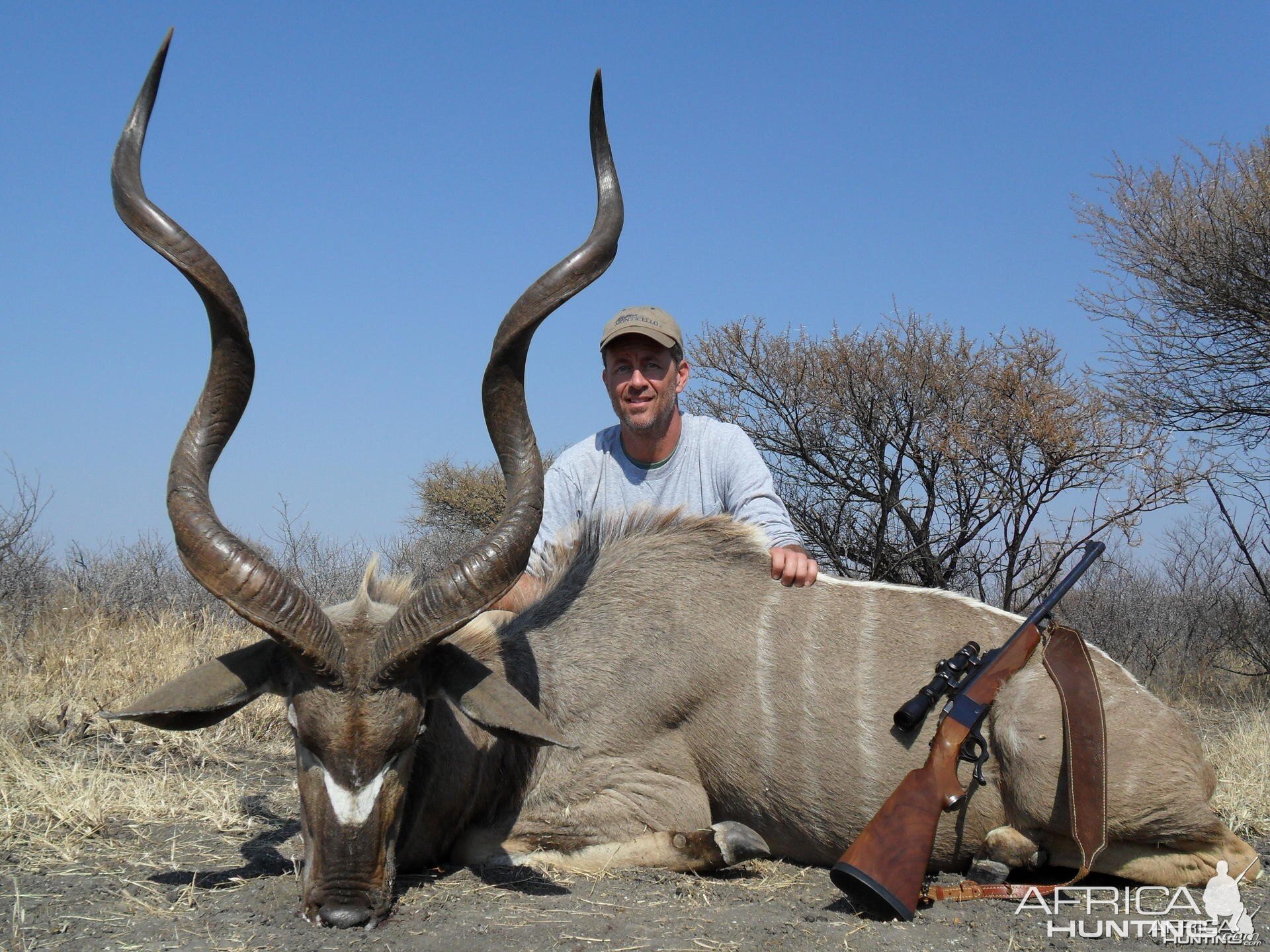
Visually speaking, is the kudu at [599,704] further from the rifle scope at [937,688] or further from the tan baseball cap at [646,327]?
the tan baseball cap at [646,327]

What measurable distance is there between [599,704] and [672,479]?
1.76 m

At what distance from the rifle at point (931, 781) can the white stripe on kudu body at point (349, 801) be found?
155cm

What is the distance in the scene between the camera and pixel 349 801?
135 inches

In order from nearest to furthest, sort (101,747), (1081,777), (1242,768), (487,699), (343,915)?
(343,915) < (487,699) < (1081,777) < (101,747) < (1242,768)

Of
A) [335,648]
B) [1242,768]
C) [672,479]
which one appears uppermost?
[672,479]

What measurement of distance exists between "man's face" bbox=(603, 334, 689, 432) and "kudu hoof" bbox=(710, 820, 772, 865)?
2.24 m

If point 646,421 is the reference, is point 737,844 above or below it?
below

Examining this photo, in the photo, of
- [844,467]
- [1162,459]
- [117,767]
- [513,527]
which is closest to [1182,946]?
[513,527]

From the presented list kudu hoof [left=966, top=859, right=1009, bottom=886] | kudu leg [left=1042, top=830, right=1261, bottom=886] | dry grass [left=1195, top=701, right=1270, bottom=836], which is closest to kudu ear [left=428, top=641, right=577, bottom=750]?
kudu hoof [left=966, top=859, right=1009, bottom=886]

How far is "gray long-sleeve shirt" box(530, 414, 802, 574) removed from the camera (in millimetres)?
5547

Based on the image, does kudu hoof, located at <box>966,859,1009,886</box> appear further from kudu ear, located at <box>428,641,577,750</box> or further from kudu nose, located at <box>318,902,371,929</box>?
kudu nose, located at <box>318,902,371,929</box>

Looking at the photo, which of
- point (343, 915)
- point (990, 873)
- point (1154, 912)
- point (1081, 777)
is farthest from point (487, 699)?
point (1154, 912)

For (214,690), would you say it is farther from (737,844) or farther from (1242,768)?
(1242,768)

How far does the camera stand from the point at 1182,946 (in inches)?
135
